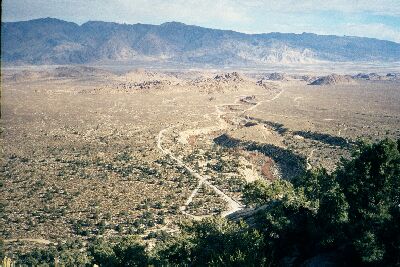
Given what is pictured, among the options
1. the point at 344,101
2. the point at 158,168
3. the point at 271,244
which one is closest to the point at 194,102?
the point at 344,101

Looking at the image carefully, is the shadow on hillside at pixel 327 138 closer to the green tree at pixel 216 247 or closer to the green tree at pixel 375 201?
the green tree at pixel 216 247

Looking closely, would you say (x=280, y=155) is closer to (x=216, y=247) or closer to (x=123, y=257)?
(x=216, y=247)

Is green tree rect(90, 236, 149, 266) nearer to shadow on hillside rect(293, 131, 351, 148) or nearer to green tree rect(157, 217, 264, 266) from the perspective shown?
green tree rect(157, 217, 264, 266)

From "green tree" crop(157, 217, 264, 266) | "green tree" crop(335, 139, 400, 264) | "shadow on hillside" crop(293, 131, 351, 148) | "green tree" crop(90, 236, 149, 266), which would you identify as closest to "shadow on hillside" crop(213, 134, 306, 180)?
"shadow on hillside" crop(293, 131, 351, 148)

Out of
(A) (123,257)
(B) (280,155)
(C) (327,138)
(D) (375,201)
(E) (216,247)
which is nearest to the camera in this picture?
(D) (375,201)

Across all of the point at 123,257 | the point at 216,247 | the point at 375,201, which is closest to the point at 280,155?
the point at 216,247
